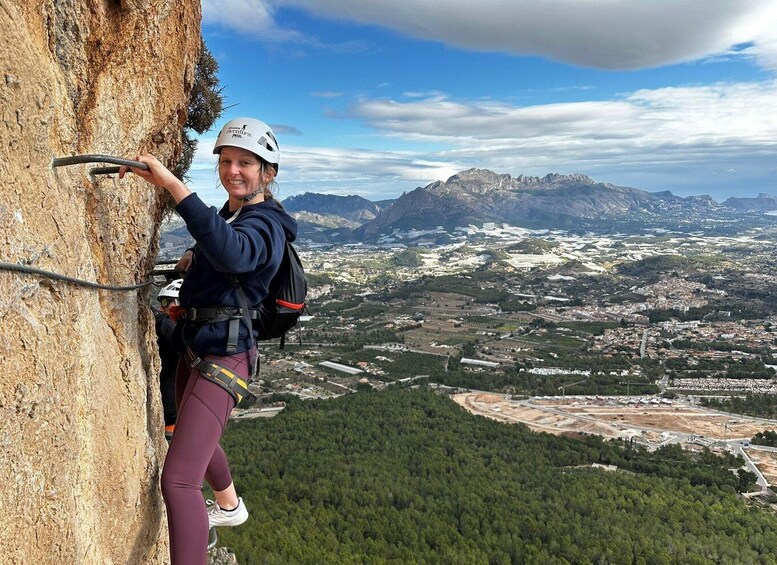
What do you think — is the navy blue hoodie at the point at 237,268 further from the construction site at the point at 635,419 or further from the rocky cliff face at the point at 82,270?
the construction site at the point at 635,419

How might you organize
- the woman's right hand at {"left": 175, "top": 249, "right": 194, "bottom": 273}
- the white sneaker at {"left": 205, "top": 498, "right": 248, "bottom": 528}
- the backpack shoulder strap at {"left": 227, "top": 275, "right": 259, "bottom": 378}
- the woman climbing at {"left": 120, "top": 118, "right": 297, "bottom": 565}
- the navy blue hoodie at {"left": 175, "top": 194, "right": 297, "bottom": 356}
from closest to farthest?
1. the navy blue hoodie at {"left": 175, "top": 194, "right": 297, "bottom": 356}
2. the woman climbing at {"left": 120, "top": 118, "right": 297, "bottom": 565}
3. the backpack shoulder strap at {"left": 227, "top": 275, "right": 259, "bottom": 378}
4. the woman's right hand at {"left": 175, "top": 249, "right": 194, "bottom": 273}
5. the white sneaker at {"left": 205, "top": 498, "right": 248, "bottom": 528}

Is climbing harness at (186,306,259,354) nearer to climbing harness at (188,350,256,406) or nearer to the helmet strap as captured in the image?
climbing harness at (188,350,256,406)

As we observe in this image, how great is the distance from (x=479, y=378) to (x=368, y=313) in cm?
4824

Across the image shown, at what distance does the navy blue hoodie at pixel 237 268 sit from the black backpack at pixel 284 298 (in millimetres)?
159

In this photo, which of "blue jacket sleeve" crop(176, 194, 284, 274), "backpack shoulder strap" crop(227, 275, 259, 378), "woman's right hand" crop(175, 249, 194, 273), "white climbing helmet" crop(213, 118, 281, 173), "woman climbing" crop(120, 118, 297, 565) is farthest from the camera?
"woman's right hand" crop(175, 249, 194, 273)

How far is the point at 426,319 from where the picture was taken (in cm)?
10769

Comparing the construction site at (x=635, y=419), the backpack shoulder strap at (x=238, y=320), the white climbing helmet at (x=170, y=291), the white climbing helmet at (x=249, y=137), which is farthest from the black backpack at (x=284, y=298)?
the construction site at (x=635, y=419)

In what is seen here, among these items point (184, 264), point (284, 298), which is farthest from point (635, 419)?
point (184, 264)

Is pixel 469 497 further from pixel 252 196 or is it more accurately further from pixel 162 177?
pixel 162 177

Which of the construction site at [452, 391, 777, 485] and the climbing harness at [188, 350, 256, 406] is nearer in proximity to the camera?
the climbing harness at [188, 350, 256, 406]

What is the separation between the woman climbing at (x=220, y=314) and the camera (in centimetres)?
353

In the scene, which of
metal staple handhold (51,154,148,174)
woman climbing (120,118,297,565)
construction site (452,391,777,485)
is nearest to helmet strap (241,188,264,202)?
woman climbing (120,118,297,565)

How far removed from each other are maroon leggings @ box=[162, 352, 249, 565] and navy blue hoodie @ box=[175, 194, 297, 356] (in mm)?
193

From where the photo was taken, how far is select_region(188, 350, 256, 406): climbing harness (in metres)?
3.74
